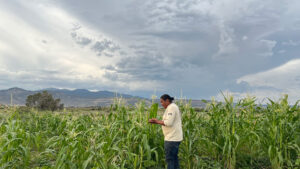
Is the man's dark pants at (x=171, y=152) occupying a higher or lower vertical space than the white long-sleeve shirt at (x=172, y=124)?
lower

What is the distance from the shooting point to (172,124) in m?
5.38

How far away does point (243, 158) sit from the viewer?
21.3ft

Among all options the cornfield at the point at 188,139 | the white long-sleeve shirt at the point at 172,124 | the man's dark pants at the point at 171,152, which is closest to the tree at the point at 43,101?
the cornfield at the point at 188,139

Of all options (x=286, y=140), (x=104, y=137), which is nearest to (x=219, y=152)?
(x=286, y=140)

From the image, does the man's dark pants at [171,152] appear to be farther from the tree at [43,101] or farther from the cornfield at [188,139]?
the tree at [43,101]

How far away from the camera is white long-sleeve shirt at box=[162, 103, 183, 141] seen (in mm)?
5305

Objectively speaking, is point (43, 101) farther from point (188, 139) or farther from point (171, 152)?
point (171, 152)

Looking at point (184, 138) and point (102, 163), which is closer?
point (102, 163)

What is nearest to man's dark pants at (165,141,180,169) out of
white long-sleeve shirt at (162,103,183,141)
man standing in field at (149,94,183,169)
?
man standing in field at (149,94,183,169)

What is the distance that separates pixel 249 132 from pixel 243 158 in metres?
0.99

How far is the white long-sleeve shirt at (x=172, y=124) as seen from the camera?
17.4 feet

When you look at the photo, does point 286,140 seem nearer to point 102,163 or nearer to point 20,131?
point 102,163

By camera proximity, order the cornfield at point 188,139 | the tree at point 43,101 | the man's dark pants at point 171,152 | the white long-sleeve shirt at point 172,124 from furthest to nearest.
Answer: the tree at point 43,101 < the cornfield at point 188,139 < the man's dark pants at point 171,152 < the white long-sleeve shirt at point 172,124

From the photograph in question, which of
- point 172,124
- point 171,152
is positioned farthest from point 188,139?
point 172,124
